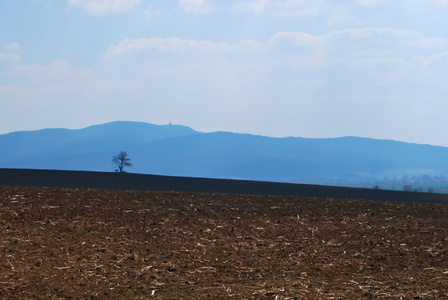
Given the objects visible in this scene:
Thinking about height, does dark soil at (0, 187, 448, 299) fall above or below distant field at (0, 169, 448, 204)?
below

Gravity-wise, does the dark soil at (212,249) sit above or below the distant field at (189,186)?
below

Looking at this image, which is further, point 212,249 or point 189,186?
point 189,186

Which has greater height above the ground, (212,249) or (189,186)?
(189,186)

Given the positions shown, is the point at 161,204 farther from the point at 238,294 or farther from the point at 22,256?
the point at 238,294

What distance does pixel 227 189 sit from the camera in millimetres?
25984

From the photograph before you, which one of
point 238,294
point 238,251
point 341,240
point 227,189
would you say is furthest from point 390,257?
point 227,189

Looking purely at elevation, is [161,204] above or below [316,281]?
above

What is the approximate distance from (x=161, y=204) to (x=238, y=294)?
8097 millimetres

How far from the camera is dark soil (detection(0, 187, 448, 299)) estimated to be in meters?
9.65

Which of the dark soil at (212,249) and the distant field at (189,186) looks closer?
the dark soil at (212,249)

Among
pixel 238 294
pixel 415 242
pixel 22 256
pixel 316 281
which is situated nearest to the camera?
pixel 238 294

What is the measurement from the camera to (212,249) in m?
12.2

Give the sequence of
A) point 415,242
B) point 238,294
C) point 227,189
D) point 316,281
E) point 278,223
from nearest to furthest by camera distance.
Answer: point 238,294 < point 316,281 < point 415,242 < point 278,223 < point 227,189

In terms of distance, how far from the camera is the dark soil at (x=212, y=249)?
9.65 m
